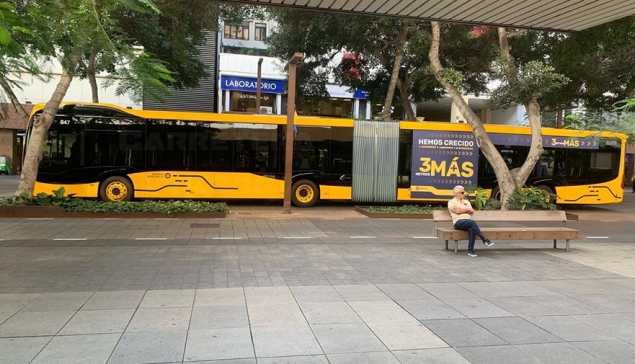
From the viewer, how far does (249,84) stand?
29750 mm

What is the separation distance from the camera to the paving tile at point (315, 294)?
5391 millimetres

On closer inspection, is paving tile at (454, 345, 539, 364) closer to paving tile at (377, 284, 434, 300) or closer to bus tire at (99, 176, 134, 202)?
paving tile at (377, 284, 434, 300)

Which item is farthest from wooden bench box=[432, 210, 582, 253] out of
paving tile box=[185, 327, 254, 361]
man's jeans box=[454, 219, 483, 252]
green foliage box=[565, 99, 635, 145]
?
paving tile box=[185, 327, 254, 361]

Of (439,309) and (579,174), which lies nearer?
(439,309)

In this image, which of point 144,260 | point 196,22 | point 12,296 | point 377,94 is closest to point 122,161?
point 196,22

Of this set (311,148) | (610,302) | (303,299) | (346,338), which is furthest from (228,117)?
(610,302)

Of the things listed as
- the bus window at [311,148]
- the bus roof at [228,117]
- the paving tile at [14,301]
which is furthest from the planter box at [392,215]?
the paving tile at [14,301]

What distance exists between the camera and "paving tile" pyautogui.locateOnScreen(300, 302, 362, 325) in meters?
4.66

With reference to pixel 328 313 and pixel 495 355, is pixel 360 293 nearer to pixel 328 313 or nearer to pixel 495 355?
pixel 328 313

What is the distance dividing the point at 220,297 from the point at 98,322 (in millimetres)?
1356

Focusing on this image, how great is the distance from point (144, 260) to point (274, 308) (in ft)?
10.8

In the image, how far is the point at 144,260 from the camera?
738 cm

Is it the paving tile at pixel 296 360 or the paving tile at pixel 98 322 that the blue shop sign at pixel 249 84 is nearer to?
the paving tile at pixel 98 322

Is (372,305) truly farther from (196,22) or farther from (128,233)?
(196,22)
